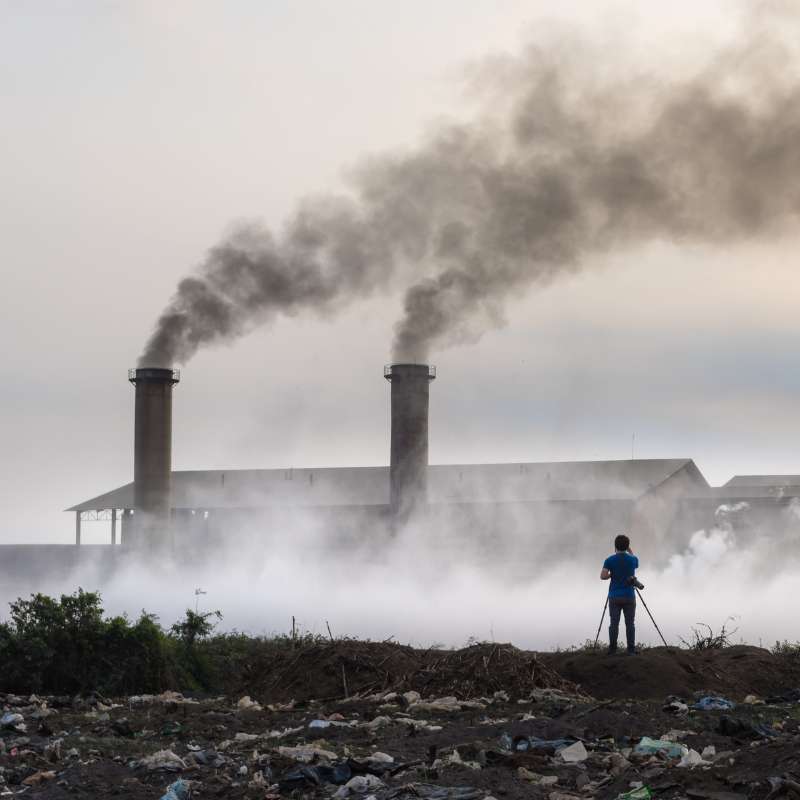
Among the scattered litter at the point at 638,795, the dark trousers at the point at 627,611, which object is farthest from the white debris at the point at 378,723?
the scattered litter at the point at 638,795

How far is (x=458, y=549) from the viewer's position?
46.9 m

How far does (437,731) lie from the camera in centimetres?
1287

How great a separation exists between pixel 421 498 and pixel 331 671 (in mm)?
26004

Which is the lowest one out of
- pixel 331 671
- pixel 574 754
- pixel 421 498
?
pixel 574 754

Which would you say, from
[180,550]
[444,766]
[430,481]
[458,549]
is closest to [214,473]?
[180,550]

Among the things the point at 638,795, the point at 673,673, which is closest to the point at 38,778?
the point at 638,795

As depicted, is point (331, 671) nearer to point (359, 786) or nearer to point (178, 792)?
point (178, 792)

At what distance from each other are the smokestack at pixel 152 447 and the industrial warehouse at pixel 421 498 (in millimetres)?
40

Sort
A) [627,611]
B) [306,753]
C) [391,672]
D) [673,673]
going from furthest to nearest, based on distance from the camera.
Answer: [391,672], [627,611], [673,673], [306,753]

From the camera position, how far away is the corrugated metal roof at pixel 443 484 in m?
50.3

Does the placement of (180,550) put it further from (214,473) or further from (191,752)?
(191,752)

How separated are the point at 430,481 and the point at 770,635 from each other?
21851 mm

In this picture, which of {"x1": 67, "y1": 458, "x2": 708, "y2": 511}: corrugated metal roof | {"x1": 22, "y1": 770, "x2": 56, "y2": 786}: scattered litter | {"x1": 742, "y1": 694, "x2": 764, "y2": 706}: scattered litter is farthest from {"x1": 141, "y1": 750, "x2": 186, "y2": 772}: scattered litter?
{"x1": 67, "y1": 458, "x2": 708, "y2": 511}: corrugated metal roof

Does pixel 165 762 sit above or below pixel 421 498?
below
